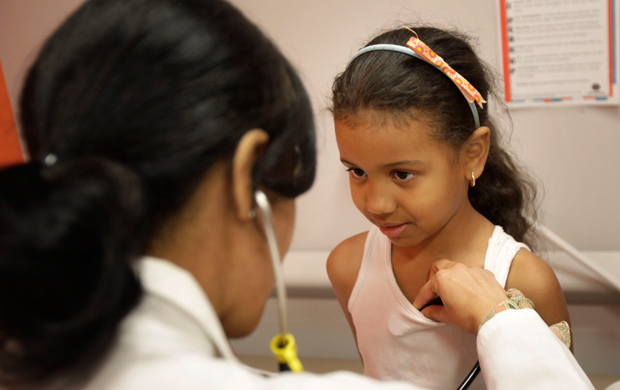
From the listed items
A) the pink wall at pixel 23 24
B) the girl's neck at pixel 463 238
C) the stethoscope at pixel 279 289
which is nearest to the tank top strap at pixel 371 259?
the girl's neck at pixel 463 238

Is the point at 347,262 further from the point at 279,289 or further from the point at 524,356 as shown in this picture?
the point at 279,289

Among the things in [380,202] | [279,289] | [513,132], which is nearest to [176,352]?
[279,289]

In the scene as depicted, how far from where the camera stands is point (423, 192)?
0.91m

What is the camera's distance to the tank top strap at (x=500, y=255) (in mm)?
1000

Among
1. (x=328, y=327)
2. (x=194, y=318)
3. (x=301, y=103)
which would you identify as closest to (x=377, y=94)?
(x=301, y=103)

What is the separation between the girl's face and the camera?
90 centimetres

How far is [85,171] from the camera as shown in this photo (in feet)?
1.43

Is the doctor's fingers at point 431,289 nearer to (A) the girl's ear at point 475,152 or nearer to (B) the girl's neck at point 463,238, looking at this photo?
(B) the girl's neck at point 463,238

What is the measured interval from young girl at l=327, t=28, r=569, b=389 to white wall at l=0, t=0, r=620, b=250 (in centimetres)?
27

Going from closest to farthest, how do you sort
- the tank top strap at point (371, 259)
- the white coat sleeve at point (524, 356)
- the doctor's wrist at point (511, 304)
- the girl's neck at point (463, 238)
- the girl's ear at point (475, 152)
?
the white coat sleeve at point (524, 356) < the doctor's wrist at point (511, 304) < the girl's ear at point (475, 152) < the girl's neck at point (463, 238) < the tank top strap at point (371, 259)

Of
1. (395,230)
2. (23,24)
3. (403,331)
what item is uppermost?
(23,24)

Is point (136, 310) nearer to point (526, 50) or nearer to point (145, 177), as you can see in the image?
point (145, 177)

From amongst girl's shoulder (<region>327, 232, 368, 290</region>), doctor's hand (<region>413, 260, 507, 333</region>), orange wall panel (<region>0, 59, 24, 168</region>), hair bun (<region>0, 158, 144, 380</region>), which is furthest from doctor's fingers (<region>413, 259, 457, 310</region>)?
orange wall panel (<region>0, 59, 24, 168</region>)

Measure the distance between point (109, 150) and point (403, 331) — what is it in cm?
85
